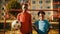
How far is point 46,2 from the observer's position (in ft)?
192

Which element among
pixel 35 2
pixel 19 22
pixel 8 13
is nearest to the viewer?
pixel 19 22

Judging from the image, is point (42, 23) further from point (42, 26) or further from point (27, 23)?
point (27, 23)

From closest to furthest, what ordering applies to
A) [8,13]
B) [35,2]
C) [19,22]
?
[19,22]
[8,13]
[35,2]

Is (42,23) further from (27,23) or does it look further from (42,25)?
(27,23)

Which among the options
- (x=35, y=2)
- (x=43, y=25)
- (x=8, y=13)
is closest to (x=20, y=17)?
(x=43, y=25)

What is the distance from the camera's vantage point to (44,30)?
16.7 feet

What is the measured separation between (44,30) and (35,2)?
53.1 metres

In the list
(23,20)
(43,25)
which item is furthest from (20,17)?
(43,25)

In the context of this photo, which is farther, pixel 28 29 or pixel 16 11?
pixel 16 11

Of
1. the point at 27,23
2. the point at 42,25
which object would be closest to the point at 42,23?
the point at 42,25

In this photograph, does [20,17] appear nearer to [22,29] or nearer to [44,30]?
[22,29]

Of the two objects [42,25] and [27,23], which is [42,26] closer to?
[42,25]

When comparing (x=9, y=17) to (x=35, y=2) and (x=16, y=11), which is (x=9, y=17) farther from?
(x=35, y=2)

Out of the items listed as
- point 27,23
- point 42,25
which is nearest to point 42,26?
point 42,25
